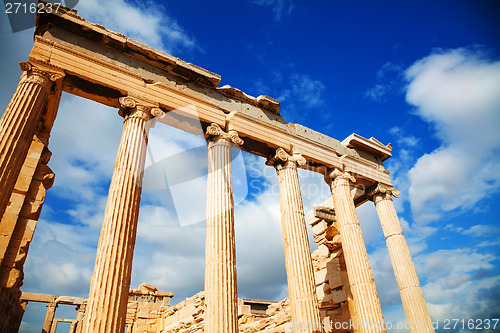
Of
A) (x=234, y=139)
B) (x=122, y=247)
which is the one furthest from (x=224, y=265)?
(x=234, y=139)

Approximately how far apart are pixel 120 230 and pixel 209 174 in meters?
3.51

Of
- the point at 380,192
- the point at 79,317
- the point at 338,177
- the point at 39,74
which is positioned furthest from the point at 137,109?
the point at 79,317

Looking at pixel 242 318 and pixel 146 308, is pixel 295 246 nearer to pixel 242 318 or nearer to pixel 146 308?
pixel 242 318

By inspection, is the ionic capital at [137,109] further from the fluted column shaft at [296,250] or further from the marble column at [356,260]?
the marble column at [356,260]

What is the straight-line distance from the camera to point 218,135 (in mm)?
11094

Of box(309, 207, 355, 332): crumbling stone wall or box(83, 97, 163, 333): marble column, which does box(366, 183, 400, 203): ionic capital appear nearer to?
box(309, 207, 355, 332): crumbling stone wall

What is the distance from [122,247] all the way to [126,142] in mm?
3069

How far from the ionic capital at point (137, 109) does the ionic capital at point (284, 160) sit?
4777 mm

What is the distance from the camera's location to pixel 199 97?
449 inches

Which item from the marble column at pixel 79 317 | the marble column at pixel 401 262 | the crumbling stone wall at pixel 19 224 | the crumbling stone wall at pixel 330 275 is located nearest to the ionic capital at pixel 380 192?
the marble column at pixel 401 262

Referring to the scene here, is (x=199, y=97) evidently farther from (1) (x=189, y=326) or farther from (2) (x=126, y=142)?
(1) (x=189, y=326)

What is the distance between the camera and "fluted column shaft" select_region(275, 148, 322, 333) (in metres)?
9.73

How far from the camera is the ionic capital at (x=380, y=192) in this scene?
50.0 ft

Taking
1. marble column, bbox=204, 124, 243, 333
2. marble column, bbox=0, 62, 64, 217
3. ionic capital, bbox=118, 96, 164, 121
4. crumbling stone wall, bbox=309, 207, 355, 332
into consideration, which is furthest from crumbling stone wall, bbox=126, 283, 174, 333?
marble column, bbox=0, 62, 64, 217
